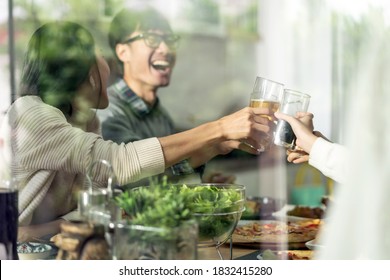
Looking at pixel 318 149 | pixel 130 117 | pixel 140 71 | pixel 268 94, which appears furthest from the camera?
pixel 140 71

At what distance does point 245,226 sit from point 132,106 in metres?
0.95

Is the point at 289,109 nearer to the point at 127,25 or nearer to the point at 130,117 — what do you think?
the point at 130,117

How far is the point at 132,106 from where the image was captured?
2.85 metres

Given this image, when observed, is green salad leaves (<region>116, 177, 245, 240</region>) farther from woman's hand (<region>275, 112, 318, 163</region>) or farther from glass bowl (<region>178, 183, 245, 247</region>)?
woman's hand (<region>275, 112, 318, 163</region>)

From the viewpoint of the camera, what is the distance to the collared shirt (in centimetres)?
247

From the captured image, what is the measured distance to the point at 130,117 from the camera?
2.75 m

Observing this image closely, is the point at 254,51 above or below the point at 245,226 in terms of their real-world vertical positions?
above

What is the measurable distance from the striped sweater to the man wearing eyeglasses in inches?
30.7

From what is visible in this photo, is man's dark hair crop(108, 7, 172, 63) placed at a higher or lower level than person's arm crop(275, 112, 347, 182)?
higher

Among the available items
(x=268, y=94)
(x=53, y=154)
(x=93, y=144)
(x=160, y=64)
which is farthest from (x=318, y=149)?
(x=160, y=64)

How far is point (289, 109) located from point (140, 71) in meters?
1.31

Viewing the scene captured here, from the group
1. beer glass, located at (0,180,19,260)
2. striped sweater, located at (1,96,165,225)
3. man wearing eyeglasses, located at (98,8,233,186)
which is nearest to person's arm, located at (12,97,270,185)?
striped sweater, located at (1,96,165,225)
